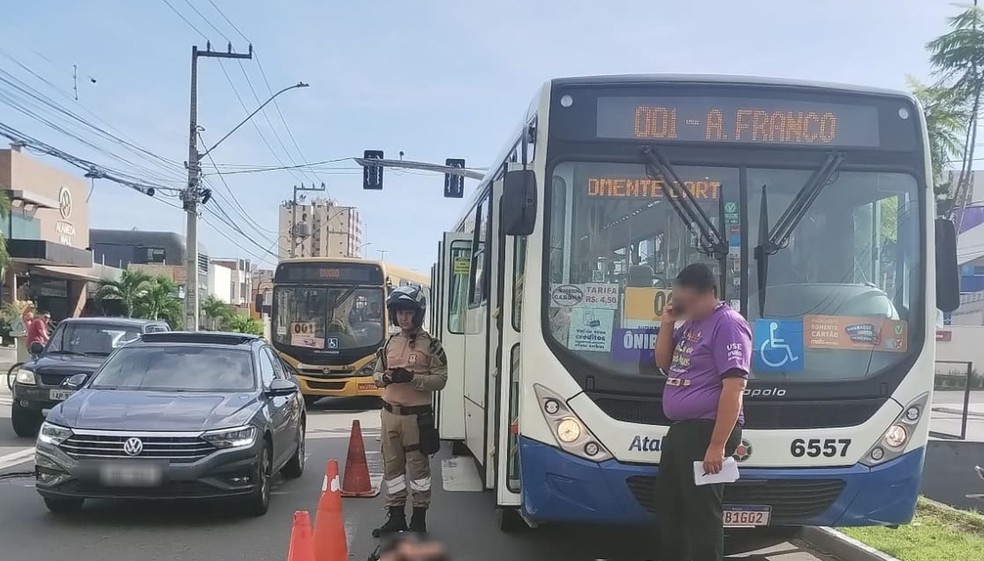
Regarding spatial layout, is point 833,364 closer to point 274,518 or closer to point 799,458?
point 799,458

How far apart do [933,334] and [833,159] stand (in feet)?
4.11

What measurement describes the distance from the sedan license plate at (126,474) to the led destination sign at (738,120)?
14.2 ft

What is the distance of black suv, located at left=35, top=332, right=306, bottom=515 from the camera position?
693cm

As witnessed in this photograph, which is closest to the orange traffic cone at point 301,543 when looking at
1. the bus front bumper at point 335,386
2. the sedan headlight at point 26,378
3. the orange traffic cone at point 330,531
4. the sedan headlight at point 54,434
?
the orange traffic cone at point 330,531

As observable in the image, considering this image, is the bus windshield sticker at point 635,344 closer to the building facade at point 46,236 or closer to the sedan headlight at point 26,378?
the sedan headlight at point 26,378

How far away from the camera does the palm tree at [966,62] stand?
623 inches

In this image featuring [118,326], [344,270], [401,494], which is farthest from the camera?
[344,270]

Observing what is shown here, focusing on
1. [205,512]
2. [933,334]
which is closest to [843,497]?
[933,334]

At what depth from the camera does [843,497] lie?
538cm

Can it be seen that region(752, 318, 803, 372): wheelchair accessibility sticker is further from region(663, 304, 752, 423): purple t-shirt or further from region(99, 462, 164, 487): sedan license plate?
region(99, 462, 164, 487): sedan license plate

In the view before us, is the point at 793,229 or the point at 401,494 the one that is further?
the point at 401,494

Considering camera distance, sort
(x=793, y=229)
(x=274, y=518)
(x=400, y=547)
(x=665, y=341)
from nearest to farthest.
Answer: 1. (x=400, y=547)
2. (x=665, y=341)
3. (x=793, y=229)
4. (x=274, y=518)

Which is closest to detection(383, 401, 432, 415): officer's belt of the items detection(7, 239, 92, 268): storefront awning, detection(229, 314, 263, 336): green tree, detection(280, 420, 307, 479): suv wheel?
detection(280, 420, 307, 479): suv wheel

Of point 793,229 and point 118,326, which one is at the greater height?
point 793,229
